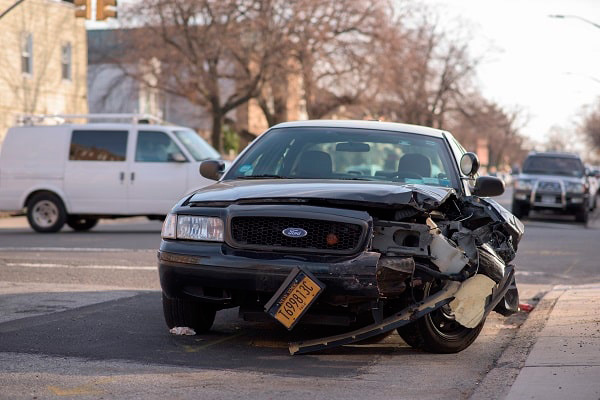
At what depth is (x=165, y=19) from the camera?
38.8 meters

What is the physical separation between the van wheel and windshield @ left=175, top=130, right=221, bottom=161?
2561 millimetres

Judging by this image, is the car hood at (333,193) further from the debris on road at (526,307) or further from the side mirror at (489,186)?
the debris on road at (526,307)

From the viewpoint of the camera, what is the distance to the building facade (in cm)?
3472

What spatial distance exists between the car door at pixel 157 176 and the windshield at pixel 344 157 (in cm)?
1044

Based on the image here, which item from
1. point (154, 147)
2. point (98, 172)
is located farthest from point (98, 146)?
point (154, 147)

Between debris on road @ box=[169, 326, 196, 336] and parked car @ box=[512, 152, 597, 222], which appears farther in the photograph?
parked car @ box=[512, 152, 597, 222]

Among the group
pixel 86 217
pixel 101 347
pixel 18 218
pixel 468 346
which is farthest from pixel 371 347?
pixel 18 218

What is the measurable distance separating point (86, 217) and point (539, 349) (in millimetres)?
14011

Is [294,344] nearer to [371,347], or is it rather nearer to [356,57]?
[371,347]

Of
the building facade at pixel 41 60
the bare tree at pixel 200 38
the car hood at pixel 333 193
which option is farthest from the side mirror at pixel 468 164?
the bare tree at pixel 200 38

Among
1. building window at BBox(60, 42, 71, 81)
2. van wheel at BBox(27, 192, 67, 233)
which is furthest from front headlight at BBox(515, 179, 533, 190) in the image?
building window at BBox(60, 42, 71, 81)

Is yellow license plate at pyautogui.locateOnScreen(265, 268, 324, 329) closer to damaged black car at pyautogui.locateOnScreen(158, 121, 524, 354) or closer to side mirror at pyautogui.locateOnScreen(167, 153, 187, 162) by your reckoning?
damaged black car at pyautogui.locateOnScreen(158, 121, 524, 354)

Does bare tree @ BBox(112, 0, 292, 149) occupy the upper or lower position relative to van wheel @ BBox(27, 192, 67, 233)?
upper

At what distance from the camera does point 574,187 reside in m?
26.2
